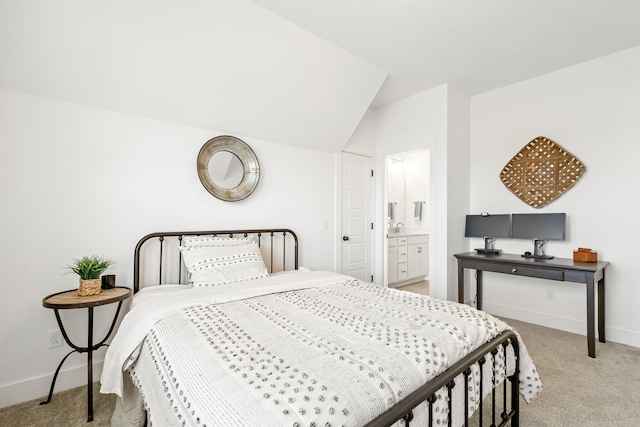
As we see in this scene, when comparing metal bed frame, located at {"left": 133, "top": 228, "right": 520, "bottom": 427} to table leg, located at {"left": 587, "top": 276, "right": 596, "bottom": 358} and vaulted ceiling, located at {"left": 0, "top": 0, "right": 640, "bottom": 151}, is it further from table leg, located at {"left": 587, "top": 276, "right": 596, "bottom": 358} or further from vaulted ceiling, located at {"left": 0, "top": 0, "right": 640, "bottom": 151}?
table leg, located at {"left": 587, "top": 276, "right": 596, "bottom": 358}

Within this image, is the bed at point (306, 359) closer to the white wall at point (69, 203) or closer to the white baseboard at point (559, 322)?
the white wall at point (69, 203)

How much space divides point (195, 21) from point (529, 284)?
13.9 feet

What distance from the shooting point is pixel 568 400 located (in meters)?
1.98

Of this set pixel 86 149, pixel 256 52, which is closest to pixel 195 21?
pixel 256 52

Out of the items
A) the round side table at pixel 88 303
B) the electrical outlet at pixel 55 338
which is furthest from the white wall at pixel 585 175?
the electrical outlet at pixel 55 338

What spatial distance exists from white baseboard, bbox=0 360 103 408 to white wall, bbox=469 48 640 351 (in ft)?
14.0

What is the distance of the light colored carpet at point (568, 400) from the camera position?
1797 mm

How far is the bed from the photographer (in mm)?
885

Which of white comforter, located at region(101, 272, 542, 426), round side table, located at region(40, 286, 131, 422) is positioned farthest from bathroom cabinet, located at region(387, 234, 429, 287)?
round side table, located at region(40, 286, 131, 422)

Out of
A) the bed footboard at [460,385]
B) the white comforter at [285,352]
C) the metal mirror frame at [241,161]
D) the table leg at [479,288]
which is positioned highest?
the metal mirror frame at [241,161]

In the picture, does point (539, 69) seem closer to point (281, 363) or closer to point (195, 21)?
point (195, 21)

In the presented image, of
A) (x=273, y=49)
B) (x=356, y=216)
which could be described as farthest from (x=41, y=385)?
(x=356, y=216)

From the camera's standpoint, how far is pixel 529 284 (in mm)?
3496

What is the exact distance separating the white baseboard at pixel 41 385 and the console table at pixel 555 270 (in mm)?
3604
